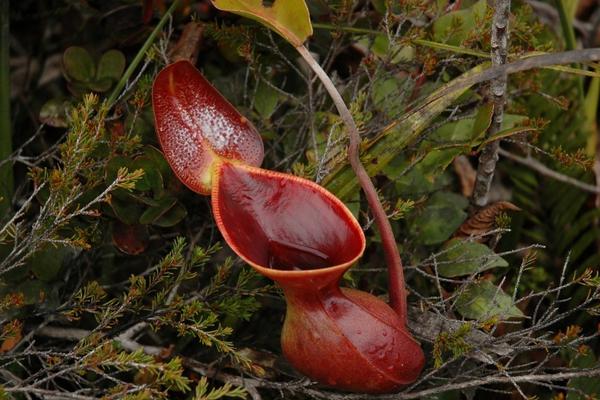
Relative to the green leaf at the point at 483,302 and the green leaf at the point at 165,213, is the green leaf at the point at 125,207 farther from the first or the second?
the green leaf at the point at 483,302

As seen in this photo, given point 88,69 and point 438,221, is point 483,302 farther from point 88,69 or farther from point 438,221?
point 88,69

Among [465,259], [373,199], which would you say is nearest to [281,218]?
[373,199]

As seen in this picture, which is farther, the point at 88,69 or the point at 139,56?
the point at 88,69

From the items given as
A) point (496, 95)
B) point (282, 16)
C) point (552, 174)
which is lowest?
point (552, 174)

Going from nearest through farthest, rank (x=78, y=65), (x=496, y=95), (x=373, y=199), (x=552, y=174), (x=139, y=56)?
(x=373, y=199) < (x=496, y=95) < (x=139, y=56) < (x=78, y=65) < (x=552, y=174)

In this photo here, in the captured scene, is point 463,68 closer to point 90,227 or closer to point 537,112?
point 537,112

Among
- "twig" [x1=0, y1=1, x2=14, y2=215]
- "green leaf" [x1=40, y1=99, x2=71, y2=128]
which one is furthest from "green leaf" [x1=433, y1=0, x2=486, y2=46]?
"twig" [x1=0, y1=1, x2=14, y2=215]
